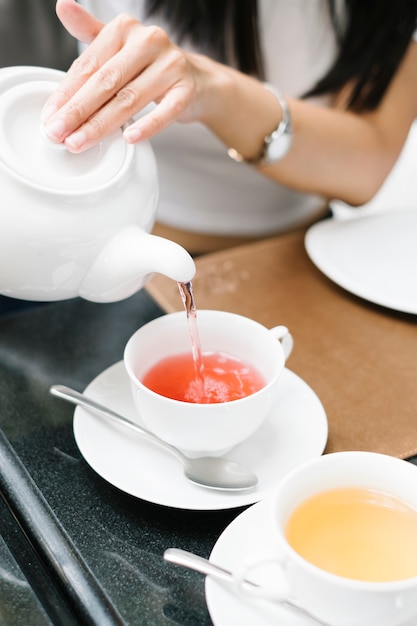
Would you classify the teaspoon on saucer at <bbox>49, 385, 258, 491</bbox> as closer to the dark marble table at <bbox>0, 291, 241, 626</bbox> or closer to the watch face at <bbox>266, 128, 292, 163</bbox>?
the dark marble table at <bbox>0, 291, 241, 626</bbox>

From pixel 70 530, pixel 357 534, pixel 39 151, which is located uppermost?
pixel 39 151

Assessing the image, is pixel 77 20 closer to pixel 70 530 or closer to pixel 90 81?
pixel 90 81

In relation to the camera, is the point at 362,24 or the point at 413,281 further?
the point at 362,24

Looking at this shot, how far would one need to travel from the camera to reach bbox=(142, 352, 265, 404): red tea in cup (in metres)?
0.63

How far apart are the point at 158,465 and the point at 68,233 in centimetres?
21

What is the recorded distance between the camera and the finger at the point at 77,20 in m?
0.73

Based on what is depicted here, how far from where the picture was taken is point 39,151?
608mm

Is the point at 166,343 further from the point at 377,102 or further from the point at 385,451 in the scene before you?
the point at 377,102

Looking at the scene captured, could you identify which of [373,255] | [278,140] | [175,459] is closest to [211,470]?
[175,459]

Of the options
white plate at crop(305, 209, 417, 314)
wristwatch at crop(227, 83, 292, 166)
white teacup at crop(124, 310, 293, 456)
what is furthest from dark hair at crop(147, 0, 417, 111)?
white teacup at crop(124, 310, 293, 456)

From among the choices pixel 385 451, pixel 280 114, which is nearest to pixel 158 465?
pixel 385 451

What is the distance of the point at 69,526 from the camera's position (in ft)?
1.91

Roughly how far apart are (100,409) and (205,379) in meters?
0.10

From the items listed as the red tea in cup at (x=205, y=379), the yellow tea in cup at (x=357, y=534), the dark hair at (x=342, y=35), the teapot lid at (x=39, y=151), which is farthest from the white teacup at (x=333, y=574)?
the dark hair at (x=342, y=35)
